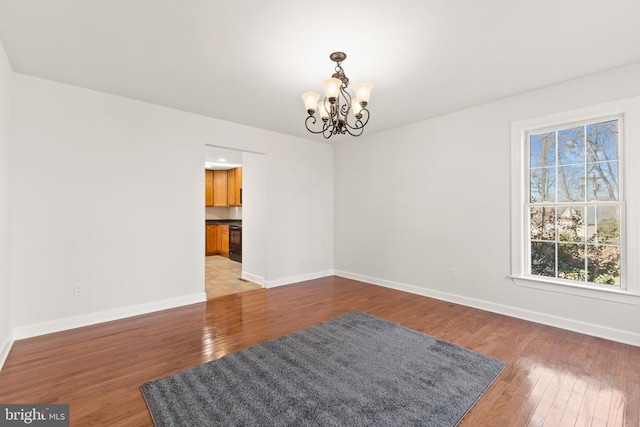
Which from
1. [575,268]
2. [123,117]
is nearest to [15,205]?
[123,117]

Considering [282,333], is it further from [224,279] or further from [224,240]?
[224,240]

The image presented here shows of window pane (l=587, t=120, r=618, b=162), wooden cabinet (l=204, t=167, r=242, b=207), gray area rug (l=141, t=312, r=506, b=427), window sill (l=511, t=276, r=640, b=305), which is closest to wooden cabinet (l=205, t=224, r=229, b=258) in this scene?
wooden cabinet (l=204, t=167, r=242, b=207)

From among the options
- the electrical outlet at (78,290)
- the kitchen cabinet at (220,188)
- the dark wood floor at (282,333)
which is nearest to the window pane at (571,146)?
the dark wood floor at (282,333)

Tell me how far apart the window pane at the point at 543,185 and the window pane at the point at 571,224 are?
19cm

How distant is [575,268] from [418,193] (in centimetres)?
202

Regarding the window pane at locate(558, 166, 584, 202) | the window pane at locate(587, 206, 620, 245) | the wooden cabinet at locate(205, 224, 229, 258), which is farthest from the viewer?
the wooden cabinet at locate(205, 224, 229, 258)

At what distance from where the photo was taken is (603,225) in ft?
9.73

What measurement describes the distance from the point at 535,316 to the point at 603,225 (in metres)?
1.19

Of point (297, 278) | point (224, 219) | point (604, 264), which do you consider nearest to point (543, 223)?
point (604, 264)

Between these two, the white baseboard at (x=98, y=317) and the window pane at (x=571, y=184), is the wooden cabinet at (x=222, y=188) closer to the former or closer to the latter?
the white baseboard at (x=98, y=317)

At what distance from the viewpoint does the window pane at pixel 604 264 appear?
2.91 metres

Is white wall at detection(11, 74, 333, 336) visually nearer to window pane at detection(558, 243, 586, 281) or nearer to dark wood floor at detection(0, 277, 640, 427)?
dark wood floor at detection(0, 277, 640, 427)

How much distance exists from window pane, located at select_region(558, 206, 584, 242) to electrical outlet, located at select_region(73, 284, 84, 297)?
537 centimetres

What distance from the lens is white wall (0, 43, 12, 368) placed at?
241 cm
